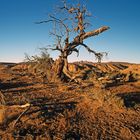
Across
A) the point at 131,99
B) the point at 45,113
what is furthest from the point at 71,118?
the point at 131,99

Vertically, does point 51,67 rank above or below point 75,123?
above

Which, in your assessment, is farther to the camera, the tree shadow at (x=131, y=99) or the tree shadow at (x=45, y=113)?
the tree shadow at (x=131, y=99)

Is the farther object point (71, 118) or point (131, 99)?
point (131, 99)

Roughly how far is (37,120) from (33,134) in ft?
3.06

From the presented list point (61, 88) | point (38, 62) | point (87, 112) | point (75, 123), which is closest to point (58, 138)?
point (75, 123)

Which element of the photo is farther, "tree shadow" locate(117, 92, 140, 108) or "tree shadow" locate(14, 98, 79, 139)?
"tree shadow" locate(117, 92, 140, 108)

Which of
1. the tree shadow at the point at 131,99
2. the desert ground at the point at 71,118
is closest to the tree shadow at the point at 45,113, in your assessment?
the desert ground at the point at 71,118

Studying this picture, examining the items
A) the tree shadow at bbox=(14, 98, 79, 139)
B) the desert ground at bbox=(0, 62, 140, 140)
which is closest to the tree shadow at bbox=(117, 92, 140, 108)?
the desert ground at bbox=(0, 62, 140, 140)

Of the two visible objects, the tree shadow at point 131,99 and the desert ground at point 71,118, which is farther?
the tree shadow at point 131,99

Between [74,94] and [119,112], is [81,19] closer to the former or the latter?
[74,94]

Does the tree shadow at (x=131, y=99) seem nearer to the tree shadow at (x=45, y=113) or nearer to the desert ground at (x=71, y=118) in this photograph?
the desert ground at (x=71, y=118)

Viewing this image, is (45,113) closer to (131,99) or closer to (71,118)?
(71,118)

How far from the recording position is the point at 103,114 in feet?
24.2

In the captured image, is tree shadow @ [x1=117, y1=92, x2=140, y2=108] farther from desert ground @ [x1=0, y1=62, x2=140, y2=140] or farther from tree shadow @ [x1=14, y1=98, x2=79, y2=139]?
tree shadow @ [x1=14, y1=98, x2=79, y2=139]
